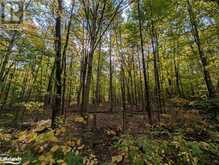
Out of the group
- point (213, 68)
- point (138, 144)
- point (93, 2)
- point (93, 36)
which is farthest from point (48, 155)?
point (213, 68)

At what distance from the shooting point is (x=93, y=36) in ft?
14.4

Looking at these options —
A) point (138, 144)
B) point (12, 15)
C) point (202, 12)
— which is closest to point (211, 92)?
point (202, 12)

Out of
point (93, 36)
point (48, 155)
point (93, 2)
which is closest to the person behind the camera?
point (48, 155)

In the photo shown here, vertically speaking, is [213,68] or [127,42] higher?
[127,42]

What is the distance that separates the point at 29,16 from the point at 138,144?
7445 mm

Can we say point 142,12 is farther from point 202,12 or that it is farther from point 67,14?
point 67,14

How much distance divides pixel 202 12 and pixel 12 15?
29.3ft

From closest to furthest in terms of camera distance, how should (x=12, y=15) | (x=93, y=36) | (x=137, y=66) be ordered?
(x=93, y=36), (x=12, y=15), (x=137, y=66)

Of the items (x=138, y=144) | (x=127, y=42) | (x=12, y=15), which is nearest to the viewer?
(x=138, y=144)

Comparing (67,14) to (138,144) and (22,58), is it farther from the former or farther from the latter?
(138,144)

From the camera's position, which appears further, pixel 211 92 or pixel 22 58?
pixel 211 92

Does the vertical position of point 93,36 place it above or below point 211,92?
above

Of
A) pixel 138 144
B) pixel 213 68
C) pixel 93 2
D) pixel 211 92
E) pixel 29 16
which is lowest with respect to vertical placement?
pixel 138 144

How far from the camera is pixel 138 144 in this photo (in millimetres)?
2623
